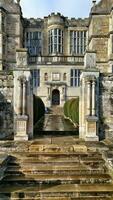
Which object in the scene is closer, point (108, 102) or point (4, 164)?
point (4, 164)

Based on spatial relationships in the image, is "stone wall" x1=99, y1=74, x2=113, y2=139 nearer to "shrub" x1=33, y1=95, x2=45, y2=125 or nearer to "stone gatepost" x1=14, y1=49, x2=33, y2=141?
"stone gatepost" x1=14, y1=49, x2=33, y2=141

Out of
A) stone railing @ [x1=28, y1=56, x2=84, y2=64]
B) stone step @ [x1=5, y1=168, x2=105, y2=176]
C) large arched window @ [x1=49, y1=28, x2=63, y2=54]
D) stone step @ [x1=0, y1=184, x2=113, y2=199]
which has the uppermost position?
large arched window @ [x1=49, y1=28, x2=63, y2=54]

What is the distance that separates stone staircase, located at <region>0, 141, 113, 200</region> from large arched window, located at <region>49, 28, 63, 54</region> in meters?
32.7

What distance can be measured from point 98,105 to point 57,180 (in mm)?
5932

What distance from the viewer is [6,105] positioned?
13.9 metres

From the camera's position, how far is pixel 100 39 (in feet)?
129

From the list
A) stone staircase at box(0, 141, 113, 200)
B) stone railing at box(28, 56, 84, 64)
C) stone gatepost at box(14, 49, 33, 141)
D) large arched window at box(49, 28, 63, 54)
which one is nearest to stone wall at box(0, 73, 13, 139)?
stone gatepost at box(14, 49, 33, 141)

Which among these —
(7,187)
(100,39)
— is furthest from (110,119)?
(100,39)

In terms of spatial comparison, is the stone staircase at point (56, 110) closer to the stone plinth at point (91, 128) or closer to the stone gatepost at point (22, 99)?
the stone gatepost at point (22, 99)

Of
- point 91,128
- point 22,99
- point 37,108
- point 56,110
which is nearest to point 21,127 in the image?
point 22,99

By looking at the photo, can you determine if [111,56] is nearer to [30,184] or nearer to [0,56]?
[0,56]

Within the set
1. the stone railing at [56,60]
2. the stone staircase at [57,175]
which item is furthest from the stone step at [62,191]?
the stone railing at [56,60]

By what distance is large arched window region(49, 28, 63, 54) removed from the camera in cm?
4250

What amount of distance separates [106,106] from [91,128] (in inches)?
53.5
